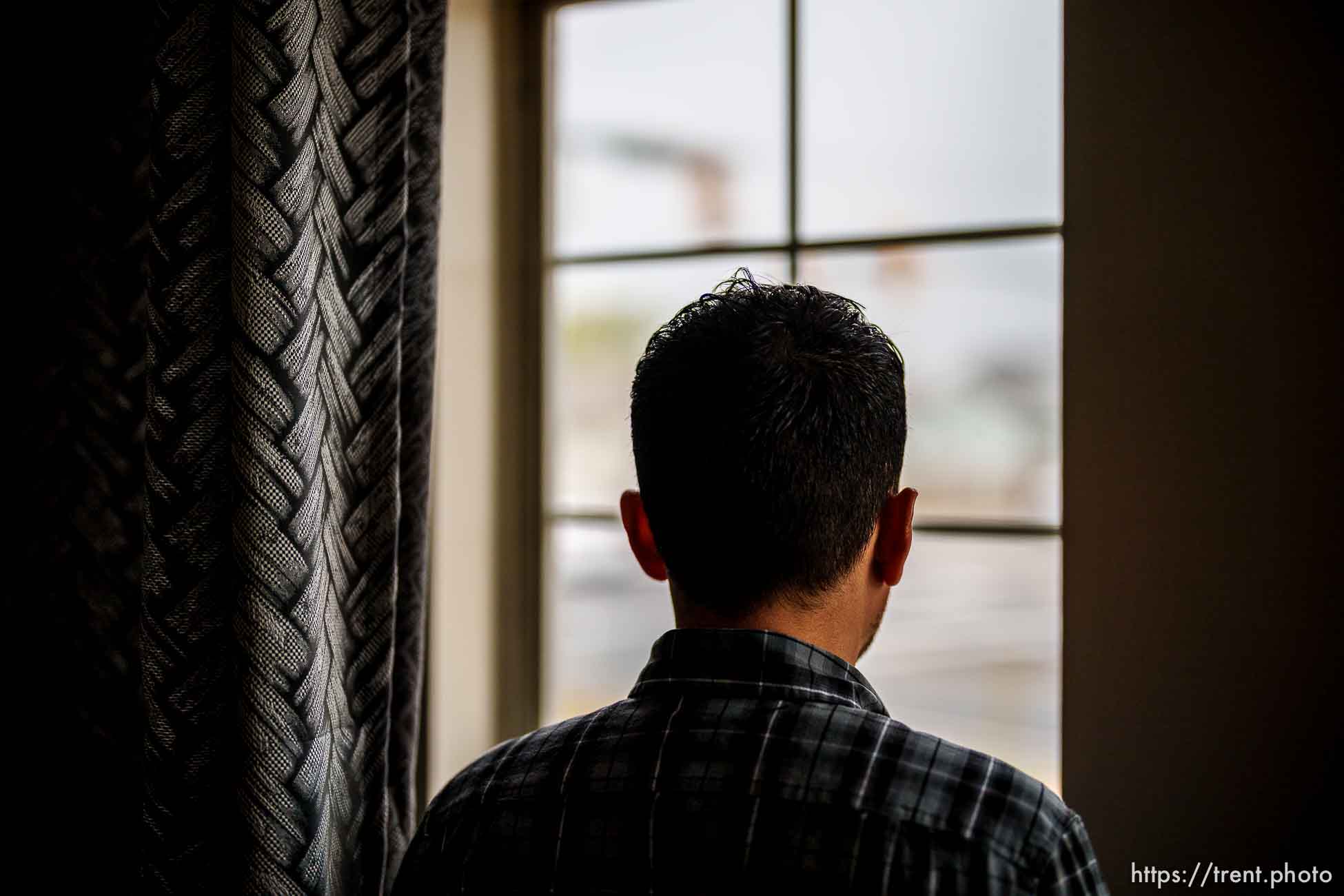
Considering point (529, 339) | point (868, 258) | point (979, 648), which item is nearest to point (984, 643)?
point (979, 648)

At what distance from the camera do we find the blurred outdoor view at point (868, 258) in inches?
49.5

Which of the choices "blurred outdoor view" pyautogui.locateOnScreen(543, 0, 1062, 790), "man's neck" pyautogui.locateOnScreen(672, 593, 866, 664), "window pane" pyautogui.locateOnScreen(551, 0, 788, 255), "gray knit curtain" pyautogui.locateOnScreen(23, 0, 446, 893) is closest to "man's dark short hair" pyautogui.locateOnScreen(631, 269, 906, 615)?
"man's neck" pyautogui.locateOnScreen(672, 593, 866, 664)

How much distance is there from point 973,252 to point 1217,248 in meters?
0.28

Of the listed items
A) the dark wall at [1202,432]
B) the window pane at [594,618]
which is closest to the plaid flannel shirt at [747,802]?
the dark wall at [1202,432]

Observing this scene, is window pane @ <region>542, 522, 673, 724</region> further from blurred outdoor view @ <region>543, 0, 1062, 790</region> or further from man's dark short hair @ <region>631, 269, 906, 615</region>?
man's dark short hair @ <region>631, 269, 906, 615</region>

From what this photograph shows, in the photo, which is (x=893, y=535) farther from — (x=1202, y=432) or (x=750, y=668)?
(x=1202, y=432)

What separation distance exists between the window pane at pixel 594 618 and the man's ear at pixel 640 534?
60cm

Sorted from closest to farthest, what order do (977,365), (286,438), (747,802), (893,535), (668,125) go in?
(747,802) < (893,535) < (286,438) < (977,365) < (668,125)

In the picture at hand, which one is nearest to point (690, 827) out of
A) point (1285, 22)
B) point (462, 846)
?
point (462, 846)

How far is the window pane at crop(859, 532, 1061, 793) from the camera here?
125 cm

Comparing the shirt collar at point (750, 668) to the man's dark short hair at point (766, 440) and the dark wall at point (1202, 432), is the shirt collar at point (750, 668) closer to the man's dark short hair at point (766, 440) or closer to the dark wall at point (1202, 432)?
the man's dark short hair at point (766, 440)

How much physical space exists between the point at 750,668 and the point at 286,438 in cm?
51

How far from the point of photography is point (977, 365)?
50.3 inches
